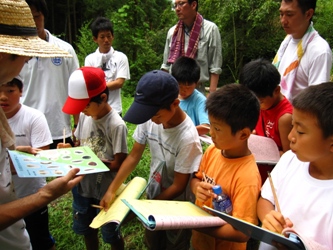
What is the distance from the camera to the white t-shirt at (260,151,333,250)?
1.25m

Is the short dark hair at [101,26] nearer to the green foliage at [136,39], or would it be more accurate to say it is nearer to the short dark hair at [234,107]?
the short dark hair at [234,107]

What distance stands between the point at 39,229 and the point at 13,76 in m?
1.45

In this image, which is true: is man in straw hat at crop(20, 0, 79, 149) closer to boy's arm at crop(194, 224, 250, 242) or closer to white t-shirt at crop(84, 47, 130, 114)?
white t-shirt at crop(84, 47, 130, 114)

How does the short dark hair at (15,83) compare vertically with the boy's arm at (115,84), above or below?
above

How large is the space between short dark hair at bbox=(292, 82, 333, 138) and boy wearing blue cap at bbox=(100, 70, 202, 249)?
2.32 ft

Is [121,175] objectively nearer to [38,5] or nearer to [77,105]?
[77,105]

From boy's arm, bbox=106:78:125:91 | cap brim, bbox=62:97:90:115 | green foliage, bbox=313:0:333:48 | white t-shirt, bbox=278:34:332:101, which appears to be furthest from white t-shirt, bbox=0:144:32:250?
green foliage, bbox=313:0:333:48

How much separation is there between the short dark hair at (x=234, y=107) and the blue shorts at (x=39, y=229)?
1537mm

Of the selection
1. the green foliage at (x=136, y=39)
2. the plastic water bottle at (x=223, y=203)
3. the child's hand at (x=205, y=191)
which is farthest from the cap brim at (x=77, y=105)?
the green foliage at (x=136, y=39)

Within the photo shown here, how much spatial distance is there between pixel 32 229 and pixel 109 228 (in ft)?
2.02

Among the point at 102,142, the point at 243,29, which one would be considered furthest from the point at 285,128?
the point at 243,29

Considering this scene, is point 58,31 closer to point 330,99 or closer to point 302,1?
point 302,1

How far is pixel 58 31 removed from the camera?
59.4ft

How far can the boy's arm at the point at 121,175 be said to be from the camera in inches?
79.3
